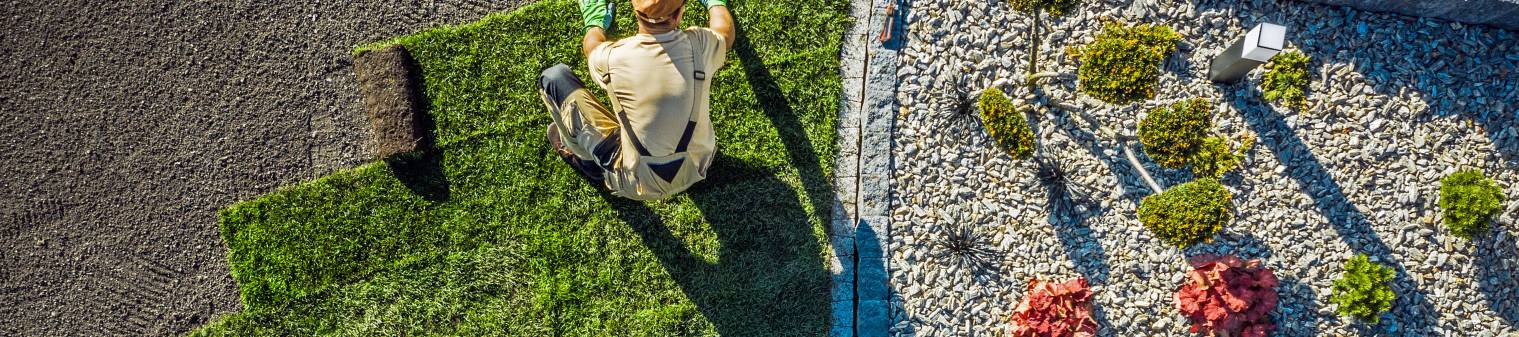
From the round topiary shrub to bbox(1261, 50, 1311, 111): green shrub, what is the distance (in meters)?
0.47

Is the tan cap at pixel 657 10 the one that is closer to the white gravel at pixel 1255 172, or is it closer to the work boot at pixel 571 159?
the work boot at pixel 571 159

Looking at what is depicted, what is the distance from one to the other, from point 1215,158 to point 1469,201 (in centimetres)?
151

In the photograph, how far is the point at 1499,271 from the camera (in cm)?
588

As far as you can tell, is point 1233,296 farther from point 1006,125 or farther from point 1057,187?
point 1006,125

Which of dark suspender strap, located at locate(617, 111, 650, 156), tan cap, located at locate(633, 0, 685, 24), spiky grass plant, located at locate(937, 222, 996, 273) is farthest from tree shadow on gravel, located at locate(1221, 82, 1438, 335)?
dark suspender strap, located at locate(617, 111, 650, 156)

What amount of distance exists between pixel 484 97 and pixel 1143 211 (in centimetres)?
494

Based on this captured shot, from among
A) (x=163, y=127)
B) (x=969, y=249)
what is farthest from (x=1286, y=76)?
(x=163, y=127)

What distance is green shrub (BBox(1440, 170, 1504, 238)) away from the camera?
5324 mm

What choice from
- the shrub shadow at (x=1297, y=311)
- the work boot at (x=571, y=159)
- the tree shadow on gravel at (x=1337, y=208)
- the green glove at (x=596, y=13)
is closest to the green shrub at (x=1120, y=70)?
the tree shadow on gravel at (x=1337, y=208)

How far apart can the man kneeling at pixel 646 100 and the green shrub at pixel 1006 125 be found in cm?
188

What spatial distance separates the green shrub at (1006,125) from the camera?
5.55m

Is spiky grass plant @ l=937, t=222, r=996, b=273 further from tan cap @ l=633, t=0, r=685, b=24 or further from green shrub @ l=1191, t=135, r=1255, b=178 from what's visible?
tan cap @ l=633, t=0, r=685, b=24

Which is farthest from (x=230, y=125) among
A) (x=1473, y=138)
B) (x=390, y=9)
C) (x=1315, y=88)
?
(x=1473, y=138)

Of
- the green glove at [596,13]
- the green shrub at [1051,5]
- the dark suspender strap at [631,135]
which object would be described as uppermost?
the green shrub at [1051,5]
